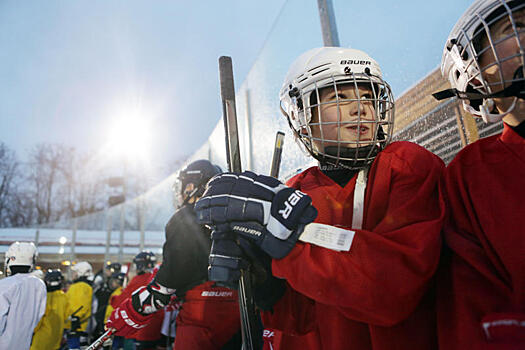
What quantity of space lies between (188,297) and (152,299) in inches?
11.5

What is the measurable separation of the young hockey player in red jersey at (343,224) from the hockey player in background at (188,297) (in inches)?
50.2

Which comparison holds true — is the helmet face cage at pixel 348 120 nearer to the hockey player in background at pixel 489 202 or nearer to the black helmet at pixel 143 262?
the hockey player in background at pixel 489 202

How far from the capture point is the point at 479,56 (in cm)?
82

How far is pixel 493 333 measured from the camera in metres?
0.63

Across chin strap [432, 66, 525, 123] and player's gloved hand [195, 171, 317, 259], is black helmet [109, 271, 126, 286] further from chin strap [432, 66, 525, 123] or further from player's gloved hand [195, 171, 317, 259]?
chin strap [432, 66, 525, 123]

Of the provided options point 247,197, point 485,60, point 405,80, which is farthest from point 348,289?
point 405,80

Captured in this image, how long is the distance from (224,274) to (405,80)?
1433mm

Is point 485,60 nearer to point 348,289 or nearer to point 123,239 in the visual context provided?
point 348,289

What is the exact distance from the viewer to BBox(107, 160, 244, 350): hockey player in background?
7.49 feet

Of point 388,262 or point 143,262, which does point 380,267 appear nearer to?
point 388,262

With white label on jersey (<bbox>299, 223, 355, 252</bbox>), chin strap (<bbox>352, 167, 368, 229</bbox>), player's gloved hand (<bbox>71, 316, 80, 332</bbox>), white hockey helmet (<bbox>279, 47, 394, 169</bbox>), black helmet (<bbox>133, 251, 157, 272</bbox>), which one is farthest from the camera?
player's gloved hand (<bbox>71, 316, 80, 332</bbox>)

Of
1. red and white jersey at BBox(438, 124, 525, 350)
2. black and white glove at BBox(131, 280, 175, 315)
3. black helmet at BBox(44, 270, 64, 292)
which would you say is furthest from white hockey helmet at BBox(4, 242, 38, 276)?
red and white jersey at BBox(438, 124, 525, 350)

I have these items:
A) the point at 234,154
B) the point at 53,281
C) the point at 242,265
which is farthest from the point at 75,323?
the point at 242,265

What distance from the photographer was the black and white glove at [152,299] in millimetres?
2246
